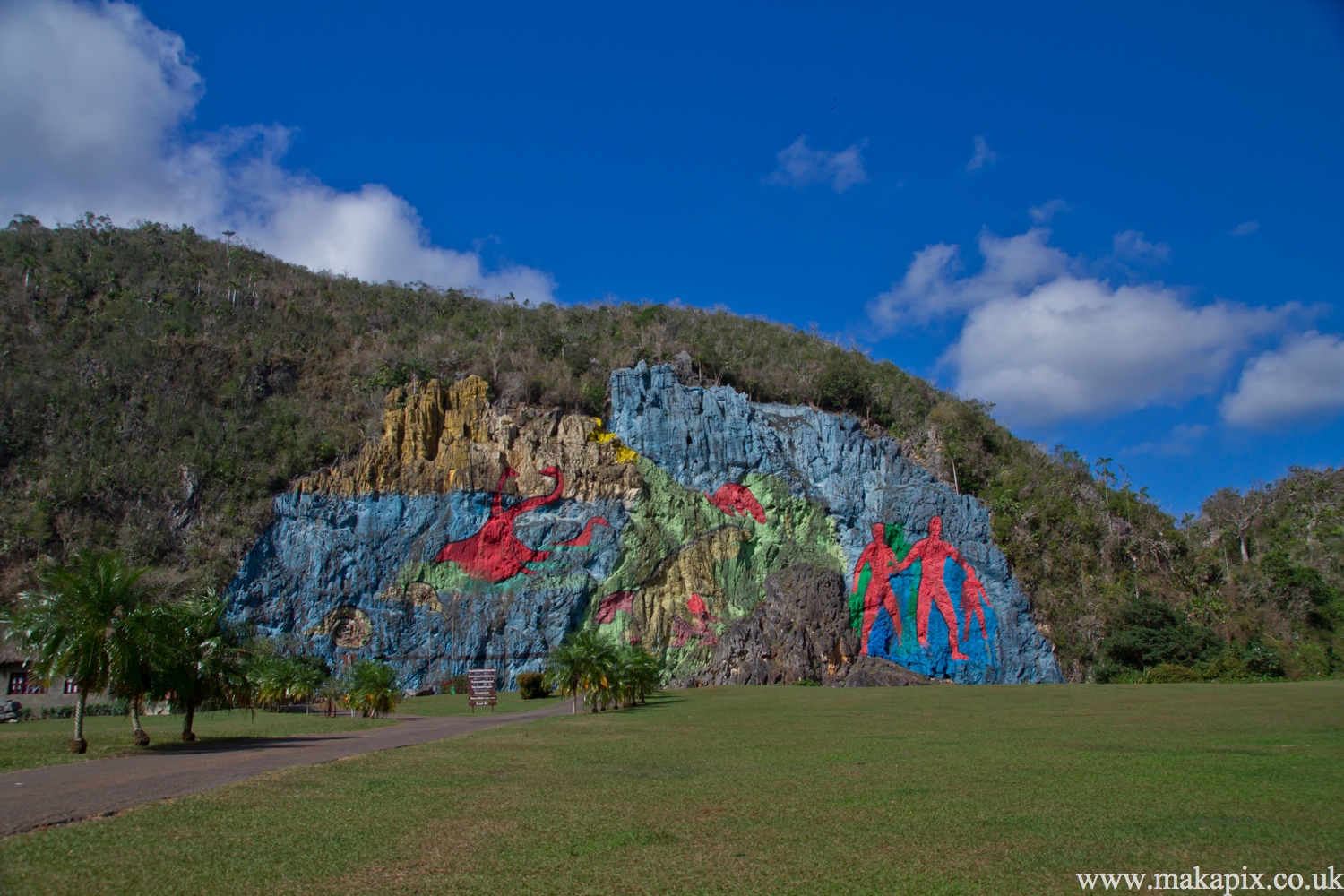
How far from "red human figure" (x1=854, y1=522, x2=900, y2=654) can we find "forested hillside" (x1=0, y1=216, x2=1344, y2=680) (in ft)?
23.6

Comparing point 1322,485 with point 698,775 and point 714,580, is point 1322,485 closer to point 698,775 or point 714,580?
point 714,580

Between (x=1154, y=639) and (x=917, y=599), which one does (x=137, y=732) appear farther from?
(x=1154, y=639)

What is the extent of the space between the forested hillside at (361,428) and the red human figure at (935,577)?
4280mm

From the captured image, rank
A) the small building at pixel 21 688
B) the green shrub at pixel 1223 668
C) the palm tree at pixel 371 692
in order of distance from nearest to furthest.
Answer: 1. the palm tree at pixel 371 692
2. the small building at pixel 21 688
3. the green shrub at pixel 1223 668

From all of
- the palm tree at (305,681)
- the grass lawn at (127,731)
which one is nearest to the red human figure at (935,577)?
the grass lawn at (127,731)

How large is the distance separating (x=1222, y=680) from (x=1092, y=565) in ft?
32.8

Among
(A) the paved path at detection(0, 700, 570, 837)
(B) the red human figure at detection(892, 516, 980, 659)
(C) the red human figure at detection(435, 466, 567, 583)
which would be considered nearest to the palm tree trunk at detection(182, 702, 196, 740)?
(A) the paved path at detection(0, 700, 570, 837)

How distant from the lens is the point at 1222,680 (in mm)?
33250

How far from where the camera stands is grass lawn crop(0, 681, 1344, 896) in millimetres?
6672

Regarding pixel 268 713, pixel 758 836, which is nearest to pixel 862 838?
pixel 758 836

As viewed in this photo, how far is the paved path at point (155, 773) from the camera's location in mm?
9594

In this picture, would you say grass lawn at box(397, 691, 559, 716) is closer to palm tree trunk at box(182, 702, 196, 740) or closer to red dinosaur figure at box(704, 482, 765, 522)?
palm tree trunk at box(182, 702, 196, 740)

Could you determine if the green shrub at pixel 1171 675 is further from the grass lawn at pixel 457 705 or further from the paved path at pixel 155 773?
the paved path at pixel 155 773

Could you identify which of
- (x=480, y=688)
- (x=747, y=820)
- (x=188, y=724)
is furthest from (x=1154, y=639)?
(x=188, y=724)
